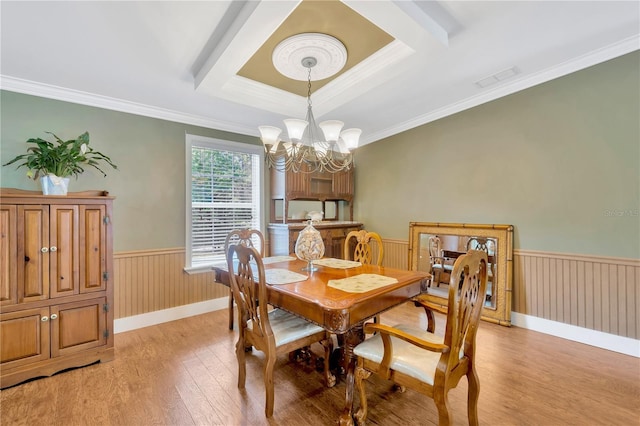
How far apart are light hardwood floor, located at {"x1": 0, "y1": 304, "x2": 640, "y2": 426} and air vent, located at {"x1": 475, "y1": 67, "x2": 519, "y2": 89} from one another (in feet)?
8.87

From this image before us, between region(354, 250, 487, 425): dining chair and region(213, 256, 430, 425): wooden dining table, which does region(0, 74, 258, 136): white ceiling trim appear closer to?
region(213, 256, 430, 425): wooden dining table

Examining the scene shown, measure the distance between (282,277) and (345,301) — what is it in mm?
711

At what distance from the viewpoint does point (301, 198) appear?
420 cm

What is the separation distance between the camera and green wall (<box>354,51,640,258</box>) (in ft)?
8.09

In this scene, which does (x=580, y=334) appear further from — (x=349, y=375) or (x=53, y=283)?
(x=53, y=283)

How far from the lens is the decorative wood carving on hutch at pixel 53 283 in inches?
81.9

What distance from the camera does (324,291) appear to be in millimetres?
1759

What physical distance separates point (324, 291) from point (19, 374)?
97.0 inches

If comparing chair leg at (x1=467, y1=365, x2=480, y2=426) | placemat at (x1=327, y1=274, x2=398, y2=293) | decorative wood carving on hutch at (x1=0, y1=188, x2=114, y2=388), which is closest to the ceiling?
decorative wood carving on hutch at (x1=0, y1=188, x2=114, y2=388)

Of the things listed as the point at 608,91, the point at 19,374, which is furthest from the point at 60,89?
the point at 608,91

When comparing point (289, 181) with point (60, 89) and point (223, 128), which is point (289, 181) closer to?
point (223, 128)

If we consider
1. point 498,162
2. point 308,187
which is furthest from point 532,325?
point 308,187

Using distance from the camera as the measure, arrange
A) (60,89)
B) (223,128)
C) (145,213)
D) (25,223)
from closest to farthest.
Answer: (25,223) → (60,89) → (145,213) → (223,128)

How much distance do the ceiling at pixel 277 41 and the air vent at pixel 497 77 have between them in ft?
0.06
